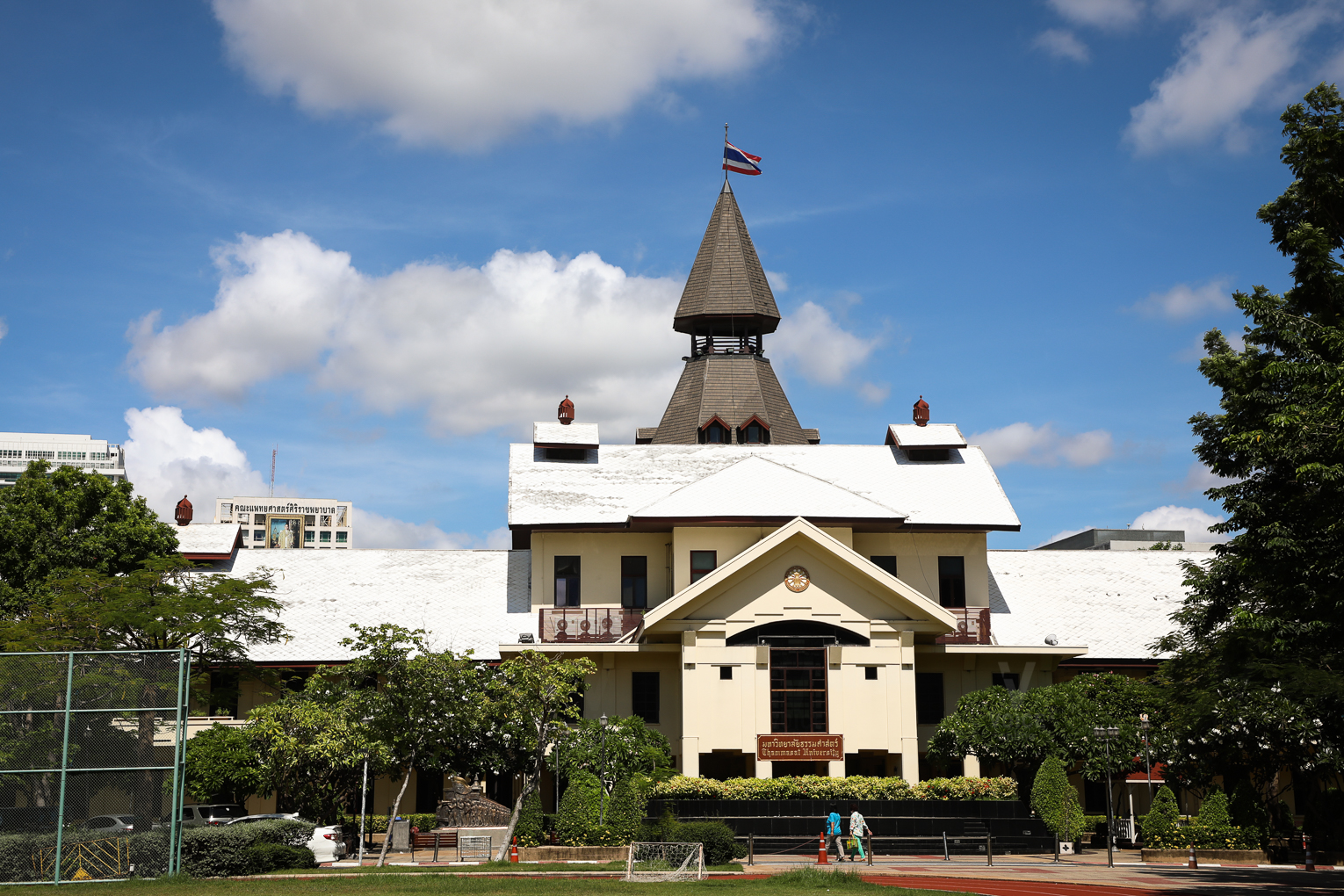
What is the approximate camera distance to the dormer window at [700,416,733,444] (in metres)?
53.7

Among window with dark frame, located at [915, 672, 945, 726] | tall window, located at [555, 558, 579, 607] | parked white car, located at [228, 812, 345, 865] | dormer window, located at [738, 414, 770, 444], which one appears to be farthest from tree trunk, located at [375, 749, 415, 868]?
dormer window, located at [738, 414, 770, 444]

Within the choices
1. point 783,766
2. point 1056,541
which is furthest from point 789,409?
point 1056,541

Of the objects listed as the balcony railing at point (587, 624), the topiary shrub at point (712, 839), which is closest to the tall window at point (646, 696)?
the balcony railing at point (587, 624)

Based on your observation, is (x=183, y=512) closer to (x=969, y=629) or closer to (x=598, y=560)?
(x=598, y=560)

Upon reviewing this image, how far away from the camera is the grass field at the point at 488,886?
20.8 m

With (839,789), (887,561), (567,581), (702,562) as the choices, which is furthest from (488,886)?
(887,561)

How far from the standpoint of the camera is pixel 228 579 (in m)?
37.7

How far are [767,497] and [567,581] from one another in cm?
746

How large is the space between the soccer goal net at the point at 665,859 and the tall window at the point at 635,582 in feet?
52.6

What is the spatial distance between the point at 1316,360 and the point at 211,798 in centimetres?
3059

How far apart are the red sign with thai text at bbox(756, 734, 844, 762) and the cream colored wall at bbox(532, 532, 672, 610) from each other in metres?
A: 7.58

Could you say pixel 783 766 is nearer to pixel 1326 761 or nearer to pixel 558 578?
pixel 558 578

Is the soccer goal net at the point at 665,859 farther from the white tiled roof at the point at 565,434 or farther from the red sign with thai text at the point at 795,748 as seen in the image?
the white tiled roof at the point at 565,434

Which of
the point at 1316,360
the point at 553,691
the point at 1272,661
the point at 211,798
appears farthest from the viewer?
the point at 211,798
